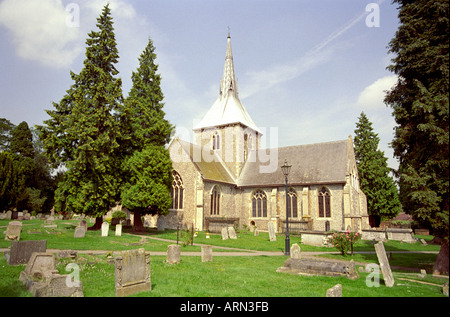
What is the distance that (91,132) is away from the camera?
2075cm

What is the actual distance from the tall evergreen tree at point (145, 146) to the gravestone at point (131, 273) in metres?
15.8

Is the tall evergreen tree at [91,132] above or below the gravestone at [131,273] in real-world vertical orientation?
above

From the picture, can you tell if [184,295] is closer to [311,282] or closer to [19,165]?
[311,282]

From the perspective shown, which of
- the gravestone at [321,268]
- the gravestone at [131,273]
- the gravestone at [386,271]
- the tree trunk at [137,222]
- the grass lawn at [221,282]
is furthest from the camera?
the tree trunk at [137,222]

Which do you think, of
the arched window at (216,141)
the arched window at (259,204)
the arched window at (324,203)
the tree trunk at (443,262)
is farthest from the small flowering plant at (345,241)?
the arched window at (216,141)

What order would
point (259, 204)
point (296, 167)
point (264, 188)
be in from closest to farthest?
point (296, 167)
point (264, 188)
point (259, 204)

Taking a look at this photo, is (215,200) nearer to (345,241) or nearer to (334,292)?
(345,241)

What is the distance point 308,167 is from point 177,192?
14298 mm

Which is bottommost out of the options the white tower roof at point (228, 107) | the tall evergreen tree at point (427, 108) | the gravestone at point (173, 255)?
the gravestone at point (173, 255)

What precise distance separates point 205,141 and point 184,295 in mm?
32859

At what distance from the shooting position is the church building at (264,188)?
27.4 meters

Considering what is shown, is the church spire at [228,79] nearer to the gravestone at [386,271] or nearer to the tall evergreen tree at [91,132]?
the tall evergreen tree at [91,132]

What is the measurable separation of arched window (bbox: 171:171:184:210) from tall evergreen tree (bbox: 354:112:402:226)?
24.1m

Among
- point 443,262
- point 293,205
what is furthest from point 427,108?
Answer: point 293,205
